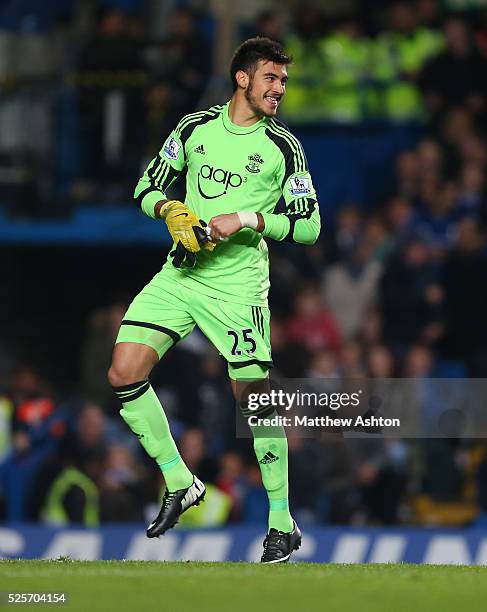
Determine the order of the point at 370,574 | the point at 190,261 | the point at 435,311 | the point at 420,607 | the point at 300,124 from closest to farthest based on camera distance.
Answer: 1. the point at 420,607
2. the point at 370,574
3. the point at 190,261
4. the point at 435,311
5. the point at 300,124

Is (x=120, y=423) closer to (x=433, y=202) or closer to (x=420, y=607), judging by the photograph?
(x=433, y=202)

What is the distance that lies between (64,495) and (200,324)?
17.3 feet

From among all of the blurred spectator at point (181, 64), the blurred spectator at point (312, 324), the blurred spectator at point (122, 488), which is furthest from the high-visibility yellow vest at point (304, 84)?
the blurred spectator at point (122, 488)

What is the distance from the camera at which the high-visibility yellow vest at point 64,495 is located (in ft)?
43.8

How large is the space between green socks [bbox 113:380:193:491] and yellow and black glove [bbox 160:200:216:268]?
2.60 ft

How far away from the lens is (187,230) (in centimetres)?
823

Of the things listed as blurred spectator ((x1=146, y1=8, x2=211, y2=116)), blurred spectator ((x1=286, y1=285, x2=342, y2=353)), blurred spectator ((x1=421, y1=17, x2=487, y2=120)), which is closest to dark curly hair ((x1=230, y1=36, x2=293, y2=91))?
blurred spectator ((x1=286, y1=285, x2=342, y2=353))

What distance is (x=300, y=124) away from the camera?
56.4 feet

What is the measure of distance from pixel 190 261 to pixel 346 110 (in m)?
8.82

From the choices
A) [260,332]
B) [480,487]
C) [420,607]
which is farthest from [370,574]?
[480,487]

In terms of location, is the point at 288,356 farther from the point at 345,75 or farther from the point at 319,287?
the point at 345,75

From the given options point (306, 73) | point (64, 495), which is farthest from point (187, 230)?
point (306, 73)
